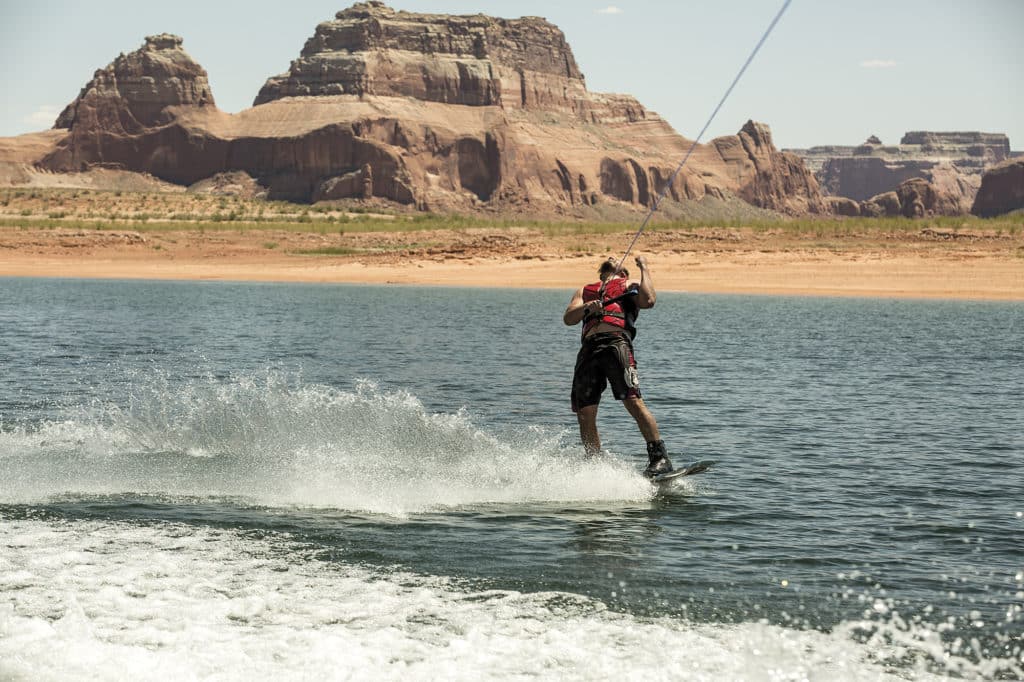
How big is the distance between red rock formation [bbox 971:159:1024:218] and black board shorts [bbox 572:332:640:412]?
172162 mm

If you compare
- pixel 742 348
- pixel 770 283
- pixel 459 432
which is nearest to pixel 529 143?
pixel 770 283

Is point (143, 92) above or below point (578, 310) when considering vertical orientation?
above

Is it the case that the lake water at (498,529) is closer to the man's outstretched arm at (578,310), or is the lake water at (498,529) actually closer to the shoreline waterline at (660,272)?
the man's outstretched arm at (578,310)

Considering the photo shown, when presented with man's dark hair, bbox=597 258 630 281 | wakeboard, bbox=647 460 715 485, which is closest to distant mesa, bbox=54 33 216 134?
man's dark hair, bbox=597 258 630 281

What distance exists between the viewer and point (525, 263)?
48.1m

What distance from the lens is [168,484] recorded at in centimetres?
944

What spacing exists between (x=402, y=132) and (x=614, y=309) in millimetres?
144080

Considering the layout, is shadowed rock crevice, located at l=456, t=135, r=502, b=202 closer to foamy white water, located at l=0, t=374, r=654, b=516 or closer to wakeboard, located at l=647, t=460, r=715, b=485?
foamy white water, located at l=0, t=374, r=654, b=516

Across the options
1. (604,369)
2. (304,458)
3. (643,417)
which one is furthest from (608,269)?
(304,458)

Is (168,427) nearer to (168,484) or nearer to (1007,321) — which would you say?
(168,484)

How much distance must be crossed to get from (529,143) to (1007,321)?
417ft

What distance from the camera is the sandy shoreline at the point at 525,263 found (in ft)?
139

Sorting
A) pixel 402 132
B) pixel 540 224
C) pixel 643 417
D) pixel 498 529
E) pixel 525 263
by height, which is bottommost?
pixel 498 529

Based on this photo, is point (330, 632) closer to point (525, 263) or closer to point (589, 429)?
point (589, 429)
